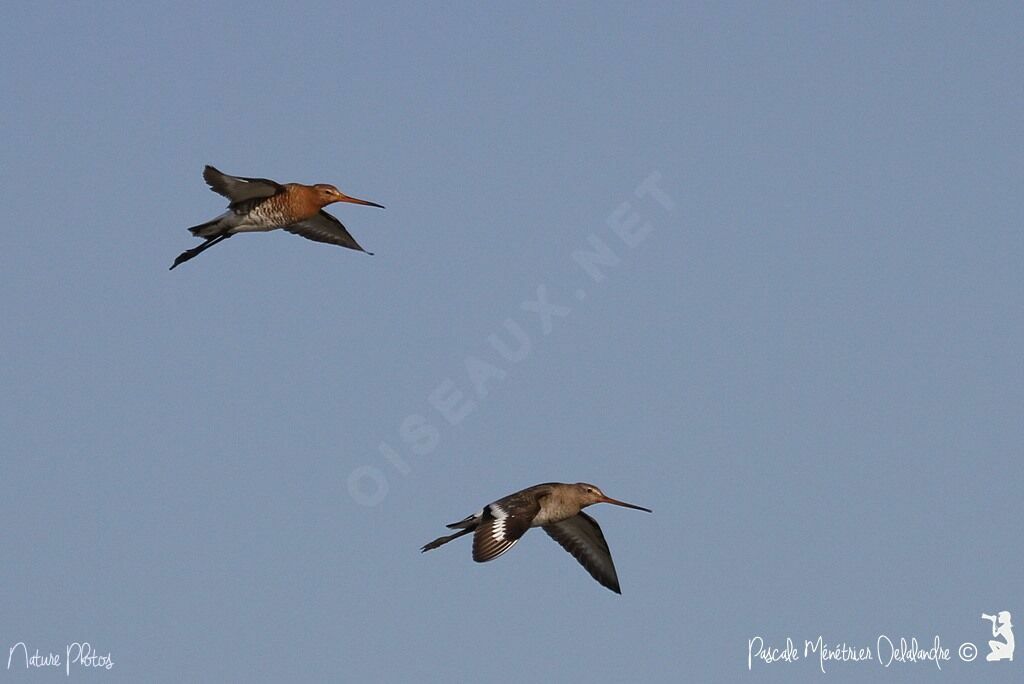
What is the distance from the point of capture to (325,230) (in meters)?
27.2

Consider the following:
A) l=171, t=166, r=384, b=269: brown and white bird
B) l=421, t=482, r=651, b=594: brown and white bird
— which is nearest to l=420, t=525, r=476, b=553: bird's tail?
l=421, t=482, r=651, b=594: brown and white bird

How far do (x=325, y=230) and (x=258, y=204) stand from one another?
7.52 feet

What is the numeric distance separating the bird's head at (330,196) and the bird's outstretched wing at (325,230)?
61cm

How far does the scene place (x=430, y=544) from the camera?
24156mm

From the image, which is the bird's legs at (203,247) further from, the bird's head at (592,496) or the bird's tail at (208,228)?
the bird's head at (592,496)

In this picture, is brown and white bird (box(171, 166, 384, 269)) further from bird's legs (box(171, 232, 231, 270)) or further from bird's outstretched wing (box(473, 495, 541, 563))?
bird's outstretched wing (box(473, 495, 541, 563))

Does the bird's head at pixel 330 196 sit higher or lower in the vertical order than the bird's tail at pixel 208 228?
higher

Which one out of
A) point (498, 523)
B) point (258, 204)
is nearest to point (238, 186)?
point (258, 204)

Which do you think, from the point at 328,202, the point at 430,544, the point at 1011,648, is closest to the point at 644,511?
the point at 430,544

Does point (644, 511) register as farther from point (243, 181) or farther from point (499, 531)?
point (243, 181)

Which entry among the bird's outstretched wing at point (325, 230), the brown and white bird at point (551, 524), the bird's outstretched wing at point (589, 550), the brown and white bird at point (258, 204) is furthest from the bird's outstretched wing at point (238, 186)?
the bird's outstretched wing at point (589, 550)

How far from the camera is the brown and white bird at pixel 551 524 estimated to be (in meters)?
22.9

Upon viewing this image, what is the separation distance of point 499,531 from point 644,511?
3.91 metres

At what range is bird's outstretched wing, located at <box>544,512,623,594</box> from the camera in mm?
27250
